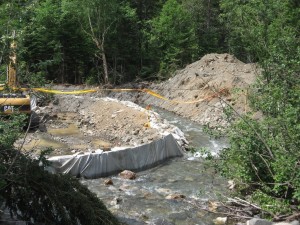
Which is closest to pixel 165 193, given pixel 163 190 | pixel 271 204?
pixel 163 190

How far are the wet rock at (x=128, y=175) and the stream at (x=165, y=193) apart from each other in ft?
0.53

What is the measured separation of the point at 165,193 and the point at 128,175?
1564mm

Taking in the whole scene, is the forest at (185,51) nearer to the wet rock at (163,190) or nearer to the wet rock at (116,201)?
the wet rock at (163,190)

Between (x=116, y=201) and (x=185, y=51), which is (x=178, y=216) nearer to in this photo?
(x=116, y=201)

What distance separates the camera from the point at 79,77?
1395 inches

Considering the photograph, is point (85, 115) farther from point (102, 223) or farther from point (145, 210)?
point (102, 223)

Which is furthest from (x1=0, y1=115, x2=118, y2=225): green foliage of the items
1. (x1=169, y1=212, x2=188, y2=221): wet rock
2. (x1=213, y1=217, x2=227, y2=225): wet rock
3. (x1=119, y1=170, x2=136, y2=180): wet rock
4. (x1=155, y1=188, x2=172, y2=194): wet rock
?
(x1=119, y1=170, x2=136, y2=180): wet rock

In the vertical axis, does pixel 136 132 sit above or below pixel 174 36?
below

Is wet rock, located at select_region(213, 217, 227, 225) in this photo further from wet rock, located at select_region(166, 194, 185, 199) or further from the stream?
wet rock, located at select_region(166, 194, 185, 199)

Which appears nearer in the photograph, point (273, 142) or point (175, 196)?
point (273, 142)

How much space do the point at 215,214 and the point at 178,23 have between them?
2825cm

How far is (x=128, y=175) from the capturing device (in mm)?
12805

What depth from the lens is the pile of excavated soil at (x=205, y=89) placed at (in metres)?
22.0

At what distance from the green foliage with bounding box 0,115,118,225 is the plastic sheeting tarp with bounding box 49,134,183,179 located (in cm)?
425
